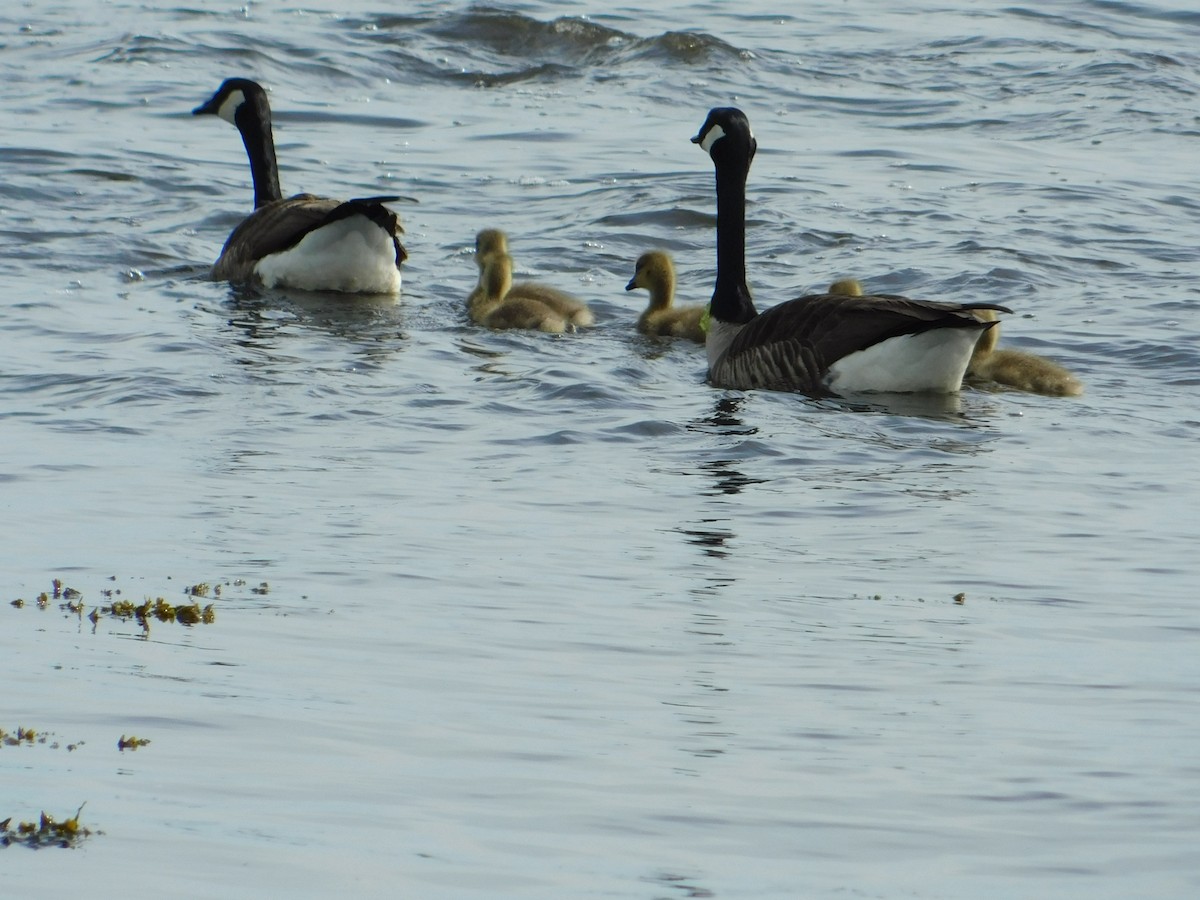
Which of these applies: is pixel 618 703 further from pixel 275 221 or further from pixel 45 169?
pixel 45 169

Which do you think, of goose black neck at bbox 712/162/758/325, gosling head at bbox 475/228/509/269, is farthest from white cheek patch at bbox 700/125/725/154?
gosling head at bbox 475/228/509/269

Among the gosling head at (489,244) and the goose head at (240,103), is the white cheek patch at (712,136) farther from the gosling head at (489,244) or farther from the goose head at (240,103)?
the goose head at (240,103)

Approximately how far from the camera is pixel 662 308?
13.2m

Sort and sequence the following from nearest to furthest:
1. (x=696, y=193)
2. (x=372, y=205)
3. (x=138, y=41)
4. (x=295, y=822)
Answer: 1. (x=295, y=822)
2. (x=372, y=205)
3. (x=696, y=193)
4. (x=138, y=41)

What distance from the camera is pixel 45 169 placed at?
59.1 feet

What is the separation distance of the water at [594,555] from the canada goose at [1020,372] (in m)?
0.10

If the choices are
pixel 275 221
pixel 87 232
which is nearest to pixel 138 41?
pixel 87 232

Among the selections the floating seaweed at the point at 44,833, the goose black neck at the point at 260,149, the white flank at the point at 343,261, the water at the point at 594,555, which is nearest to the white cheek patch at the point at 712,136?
the water at the point at 594,555

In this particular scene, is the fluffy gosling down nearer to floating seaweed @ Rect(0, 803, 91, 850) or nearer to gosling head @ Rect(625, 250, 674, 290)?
gosling head @ Rect(625, 250, 674, 290)

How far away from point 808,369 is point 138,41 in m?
16.8

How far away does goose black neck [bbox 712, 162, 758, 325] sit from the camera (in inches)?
471

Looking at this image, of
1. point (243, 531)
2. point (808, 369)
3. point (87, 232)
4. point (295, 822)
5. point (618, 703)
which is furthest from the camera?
point (87, 232)

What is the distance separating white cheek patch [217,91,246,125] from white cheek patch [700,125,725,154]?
5.38m

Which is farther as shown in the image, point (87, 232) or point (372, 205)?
point (87, 232)
